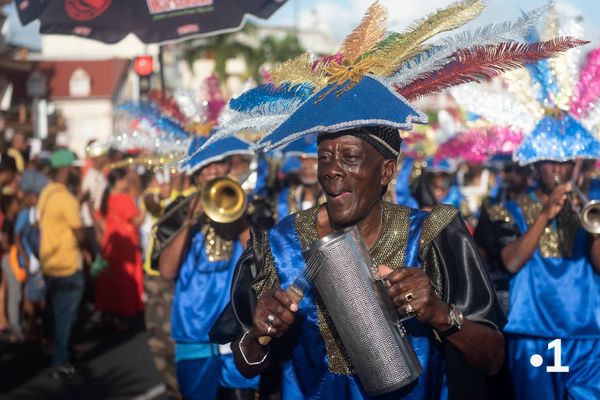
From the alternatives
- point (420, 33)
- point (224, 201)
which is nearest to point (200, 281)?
point (224, 201)

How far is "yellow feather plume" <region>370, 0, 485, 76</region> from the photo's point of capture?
11.0 ft

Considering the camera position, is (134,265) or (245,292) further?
(134,265)

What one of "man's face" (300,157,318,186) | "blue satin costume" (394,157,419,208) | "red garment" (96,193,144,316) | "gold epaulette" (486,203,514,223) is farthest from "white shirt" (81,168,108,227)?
"gold epaulette" (486,203,514,223)

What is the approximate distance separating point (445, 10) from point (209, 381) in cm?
351

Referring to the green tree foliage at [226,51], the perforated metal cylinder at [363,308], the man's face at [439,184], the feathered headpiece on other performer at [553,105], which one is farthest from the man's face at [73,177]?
the green tree foliage at [226,51]

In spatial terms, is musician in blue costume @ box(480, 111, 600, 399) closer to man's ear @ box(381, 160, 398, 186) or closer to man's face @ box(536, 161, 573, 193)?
man's face @ box(536, 161, 573, 193)

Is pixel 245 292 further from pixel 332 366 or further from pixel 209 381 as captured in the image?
pixel 209 381

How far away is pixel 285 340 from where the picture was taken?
3.44 m

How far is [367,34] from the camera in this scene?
3.45 m

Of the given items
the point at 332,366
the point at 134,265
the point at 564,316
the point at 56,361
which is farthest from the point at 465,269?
the point at 134,265

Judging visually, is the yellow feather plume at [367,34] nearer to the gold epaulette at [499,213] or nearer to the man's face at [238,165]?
the gold epaulette at [499,213]

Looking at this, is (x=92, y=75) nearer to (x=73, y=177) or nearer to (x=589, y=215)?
(x=73, y=177)

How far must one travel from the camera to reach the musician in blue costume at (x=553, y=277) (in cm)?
544

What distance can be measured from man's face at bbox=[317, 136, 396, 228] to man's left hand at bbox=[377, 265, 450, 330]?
38 centimetres
